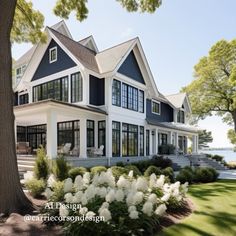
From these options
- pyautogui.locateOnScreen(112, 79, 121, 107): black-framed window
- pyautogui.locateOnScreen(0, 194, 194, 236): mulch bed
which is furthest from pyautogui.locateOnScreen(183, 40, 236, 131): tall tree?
pyautogui.locateOnScreen(0, 194, 194, 236): mulch bed

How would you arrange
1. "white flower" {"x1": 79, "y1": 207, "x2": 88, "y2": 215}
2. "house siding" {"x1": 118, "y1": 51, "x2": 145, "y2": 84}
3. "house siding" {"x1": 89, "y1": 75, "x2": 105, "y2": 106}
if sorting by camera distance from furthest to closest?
"house siding" {"x1": 118, "y1": 51, "x2": 145, "y2": 84}
"house siding" {"x1": 89, "y1": 75, "x2": 105, "y2": 106}
"white flower" {"x1": 79, "y1": 207, "x2": 88, "y2": 215}

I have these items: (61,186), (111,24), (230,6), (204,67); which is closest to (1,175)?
(61,186)

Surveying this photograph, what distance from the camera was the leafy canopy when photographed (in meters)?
11.0

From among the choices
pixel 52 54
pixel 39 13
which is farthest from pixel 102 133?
pixel 39 13

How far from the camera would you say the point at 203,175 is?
41.4ft

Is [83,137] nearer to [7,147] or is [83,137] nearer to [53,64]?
[53,64]

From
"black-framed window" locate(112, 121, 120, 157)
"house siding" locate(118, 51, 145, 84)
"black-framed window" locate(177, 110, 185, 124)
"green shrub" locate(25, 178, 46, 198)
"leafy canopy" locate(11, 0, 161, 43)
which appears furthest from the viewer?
"black-framed window" locate(177, 110, 185, 124)

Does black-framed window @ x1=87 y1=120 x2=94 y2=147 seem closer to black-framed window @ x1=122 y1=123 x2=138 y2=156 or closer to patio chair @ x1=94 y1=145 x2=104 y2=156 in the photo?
patio chair @ x1=94 y1=145 x2=104 y2=156

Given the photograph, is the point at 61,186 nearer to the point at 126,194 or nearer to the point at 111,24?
the point at 126,194

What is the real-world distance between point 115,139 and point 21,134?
29.6 feet

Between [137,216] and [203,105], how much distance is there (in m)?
26.6

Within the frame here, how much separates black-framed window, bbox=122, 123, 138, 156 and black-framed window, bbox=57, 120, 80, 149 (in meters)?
3.35

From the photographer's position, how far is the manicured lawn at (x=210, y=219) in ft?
16.3

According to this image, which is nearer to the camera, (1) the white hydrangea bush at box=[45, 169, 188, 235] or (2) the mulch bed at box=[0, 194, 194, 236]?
(1) the white hydrangea bush at box=[45, 169, 188, 235]
